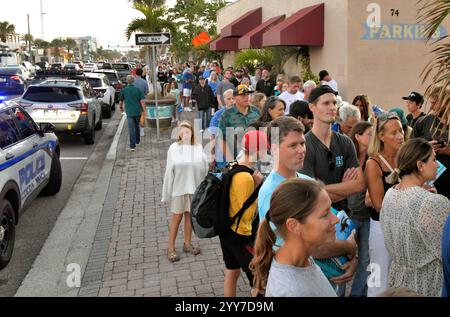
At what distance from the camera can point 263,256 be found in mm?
2582

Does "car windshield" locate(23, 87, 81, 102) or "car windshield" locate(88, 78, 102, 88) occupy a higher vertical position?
"car windshield" locate(88, 78, 102, 88)

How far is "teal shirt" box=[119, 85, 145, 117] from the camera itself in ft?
39.6

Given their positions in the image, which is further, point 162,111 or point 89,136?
point 162,111

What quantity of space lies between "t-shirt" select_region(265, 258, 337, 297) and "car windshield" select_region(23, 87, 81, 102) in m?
11.5

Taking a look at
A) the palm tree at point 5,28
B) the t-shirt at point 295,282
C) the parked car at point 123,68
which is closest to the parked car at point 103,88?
the parked car at point 123,68

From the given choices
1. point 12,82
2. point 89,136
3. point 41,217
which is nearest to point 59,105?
point 89,136

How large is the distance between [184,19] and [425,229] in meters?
50.3

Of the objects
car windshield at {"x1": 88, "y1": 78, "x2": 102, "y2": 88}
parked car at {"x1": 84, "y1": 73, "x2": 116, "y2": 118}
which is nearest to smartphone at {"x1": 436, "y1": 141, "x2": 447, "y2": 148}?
parked car at {"x1": 84, "y1": 73, "x2": 116, "y2": 118}

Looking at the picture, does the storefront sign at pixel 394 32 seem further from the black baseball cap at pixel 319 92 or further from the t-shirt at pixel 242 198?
the t-shirt at pixel 242 198

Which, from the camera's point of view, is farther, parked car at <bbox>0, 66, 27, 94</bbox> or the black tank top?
parked car at <bbox>0, 66, 27, 94</bbox>

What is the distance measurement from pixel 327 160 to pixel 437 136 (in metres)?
2.01

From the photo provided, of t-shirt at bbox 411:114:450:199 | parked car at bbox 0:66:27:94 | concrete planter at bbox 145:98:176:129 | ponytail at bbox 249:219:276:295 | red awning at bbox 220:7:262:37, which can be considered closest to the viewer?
ponytail at bbox 249:219:276:295

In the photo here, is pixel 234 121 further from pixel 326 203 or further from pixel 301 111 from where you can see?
pixel 326 203

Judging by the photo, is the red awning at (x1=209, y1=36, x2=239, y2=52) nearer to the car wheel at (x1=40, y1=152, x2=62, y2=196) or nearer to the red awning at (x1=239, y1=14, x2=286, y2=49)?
the red awning at (x1=239, y1=14, x2=286, y2=49)
